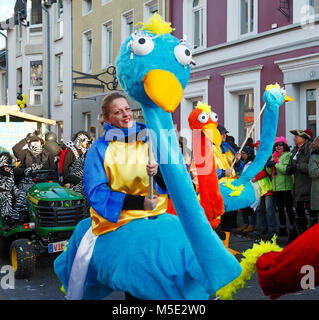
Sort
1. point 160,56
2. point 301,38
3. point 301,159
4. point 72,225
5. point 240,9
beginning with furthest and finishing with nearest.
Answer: point 240,9 → point 301,38 → point 301,159 → point 72,225 → point 160,56

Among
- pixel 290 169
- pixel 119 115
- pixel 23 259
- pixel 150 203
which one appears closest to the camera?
pixel 150 203

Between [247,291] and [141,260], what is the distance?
3306 mm

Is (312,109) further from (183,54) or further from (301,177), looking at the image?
(183,54)

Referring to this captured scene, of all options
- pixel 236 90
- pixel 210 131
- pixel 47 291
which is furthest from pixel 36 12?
pixel 210 131

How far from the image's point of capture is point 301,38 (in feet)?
37.2

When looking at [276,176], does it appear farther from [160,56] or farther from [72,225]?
[160,56]

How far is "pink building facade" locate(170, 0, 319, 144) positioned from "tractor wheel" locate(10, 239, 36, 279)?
6.86m

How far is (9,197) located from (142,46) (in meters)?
5.07

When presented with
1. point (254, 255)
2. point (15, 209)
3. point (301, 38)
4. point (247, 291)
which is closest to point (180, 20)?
point (301, 38)

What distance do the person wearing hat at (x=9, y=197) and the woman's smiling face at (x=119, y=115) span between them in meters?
4.17

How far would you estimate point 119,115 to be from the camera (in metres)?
3.21

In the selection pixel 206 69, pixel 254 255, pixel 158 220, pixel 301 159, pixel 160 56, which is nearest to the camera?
pixel 160 56

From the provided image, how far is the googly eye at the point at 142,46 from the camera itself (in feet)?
8.31

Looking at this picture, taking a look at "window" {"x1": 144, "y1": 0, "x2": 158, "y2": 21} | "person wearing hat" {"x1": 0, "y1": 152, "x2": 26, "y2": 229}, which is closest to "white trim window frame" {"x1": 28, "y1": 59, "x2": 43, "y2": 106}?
"window" {"x1": 144, "y1": 0, "x2": 158, "y2": 21}
